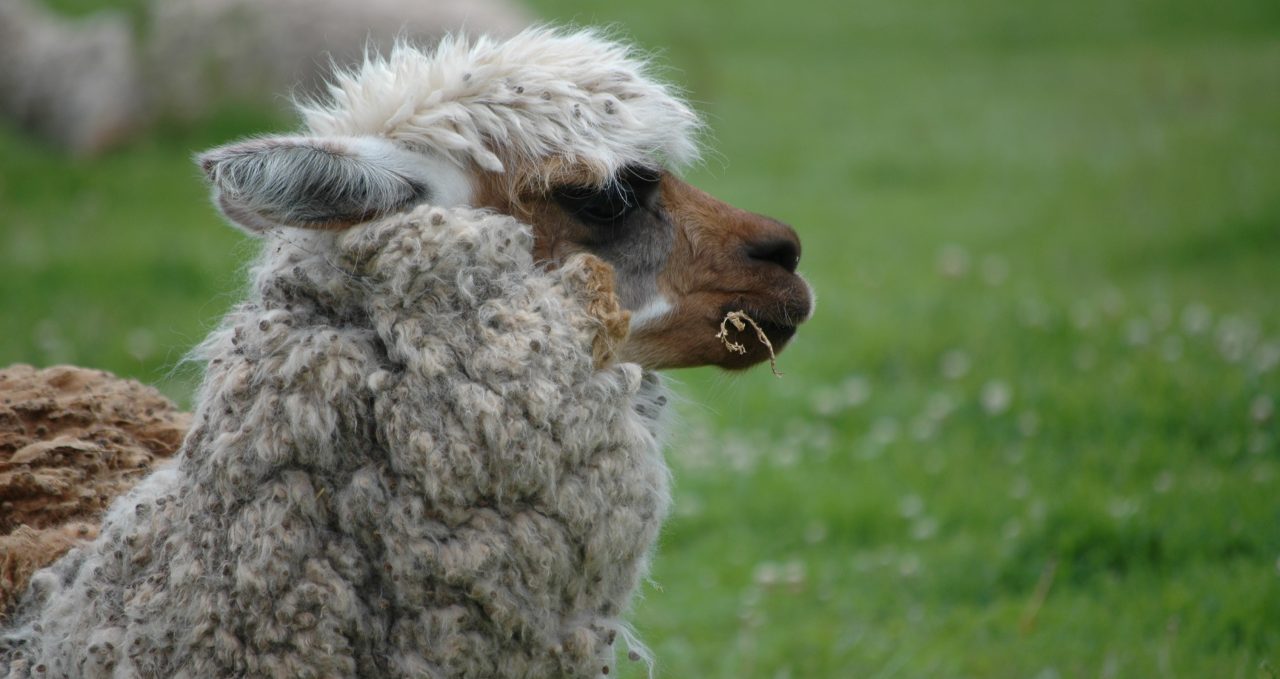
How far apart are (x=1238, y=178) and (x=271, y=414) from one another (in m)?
8.81

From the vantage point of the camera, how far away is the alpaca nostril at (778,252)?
9.15ft

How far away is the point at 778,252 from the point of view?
282 centimetres

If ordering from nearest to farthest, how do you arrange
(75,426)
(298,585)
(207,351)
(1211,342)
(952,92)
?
1. (298,585)
2. (207,351)
3. (75,426)
4. (1211,342)
5. (952,92)

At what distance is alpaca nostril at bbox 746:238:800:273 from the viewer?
279 centimetres

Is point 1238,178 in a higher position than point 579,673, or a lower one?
higher

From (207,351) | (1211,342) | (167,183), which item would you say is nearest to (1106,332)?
(1211,342)

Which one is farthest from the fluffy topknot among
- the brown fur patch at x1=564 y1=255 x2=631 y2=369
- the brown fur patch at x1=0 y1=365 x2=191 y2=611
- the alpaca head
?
the brown fur patch at x1=0 y1=365 x2=191 y2=611

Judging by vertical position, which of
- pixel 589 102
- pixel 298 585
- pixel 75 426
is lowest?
pixel 75 426

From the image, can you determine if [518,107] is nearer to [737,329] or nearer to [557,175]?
[557,175]

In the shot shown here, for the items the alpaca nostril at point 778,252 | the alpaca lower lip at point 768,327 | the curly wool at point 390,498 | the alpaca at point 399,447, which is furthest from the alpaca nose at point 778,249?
the curly wool at point 390,498

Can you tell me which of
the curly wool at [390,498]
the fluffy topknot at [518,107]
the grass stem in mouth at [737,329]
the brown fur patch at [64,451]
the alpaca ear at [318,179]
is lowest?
the brown fur patch at [64,451]

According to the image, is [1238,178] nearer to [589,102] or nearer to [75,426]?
[589,102]

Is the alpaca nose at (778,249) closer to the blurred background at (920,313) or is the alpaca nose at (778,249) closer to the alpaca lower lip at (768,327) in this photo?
the alpaca lower lip at (768,327)

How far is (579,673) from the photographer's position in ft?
7.70
